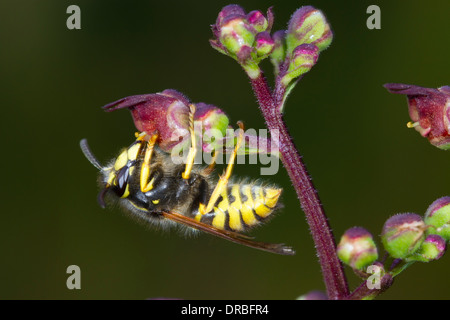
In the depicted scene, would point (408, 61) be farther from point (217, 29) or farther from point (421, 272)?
point (217, 29)

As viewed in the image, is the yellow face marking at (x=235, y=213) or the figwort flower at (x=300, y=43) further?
the yellow face marking at (x=235, y=213)

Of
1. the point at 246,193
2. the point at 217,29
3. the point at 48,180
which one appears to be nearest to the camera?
the point at 217,29

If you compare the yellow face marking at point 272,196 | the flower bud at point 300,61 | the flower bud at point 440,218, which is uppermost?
the flower bud at point 300,61

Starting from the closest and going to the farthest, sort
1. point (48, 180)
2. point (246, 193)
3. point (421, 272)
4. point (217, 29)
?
1. point (217, 29)
2. point (246, 193)
3. point (421, 272)
4. point (48, 180)

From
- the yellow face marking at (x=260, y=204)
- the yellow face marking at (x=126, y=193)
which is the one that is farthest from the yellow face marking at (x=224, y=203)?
the yellow face marking at (x=126, y=193)

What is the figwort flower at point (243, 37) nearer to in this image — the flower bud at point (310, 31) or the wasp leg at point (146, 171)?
the flower bud at point (310, 31)
